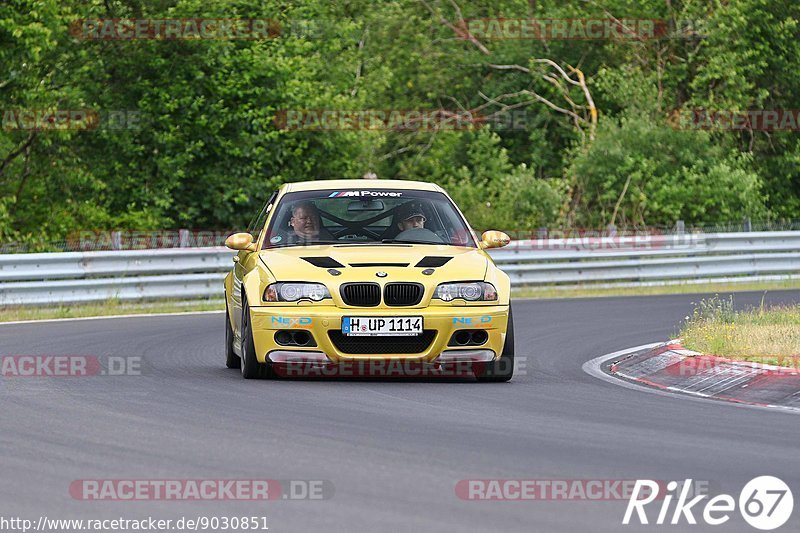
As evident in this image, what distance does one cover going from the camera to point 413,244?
12859mm

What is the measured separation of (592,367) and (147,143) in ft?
65.4

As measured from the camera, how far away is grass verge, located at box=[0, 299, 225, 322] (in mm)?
20531

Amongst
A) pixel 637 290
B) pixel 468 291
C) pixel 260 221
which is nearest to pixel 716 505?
pixel 468 291

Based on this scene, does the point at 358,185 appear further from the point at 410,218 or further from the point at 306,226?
the point at 306,226

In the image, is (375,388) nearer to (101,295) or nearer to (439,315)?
(439,315)

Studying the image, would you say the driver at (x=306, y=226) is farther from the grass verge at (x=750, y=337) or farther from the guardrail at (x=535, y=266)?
the guardrail at (x=535, y=266)

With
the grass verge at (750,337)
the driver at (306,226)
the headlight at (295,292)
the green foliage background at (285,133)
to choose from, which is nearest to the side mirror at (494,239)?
the driver at (306,226)

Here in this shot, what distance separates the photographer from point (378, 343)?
38.7 feet

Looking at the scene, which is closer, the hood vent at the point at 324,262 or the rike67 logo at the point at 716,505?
the rike67 logo at the point at 716,505

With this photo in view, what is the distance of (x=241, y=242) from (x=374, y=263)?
4.75 ft

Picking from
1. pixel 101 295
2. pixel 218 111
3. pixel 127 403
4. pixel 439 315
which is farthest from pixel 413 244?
pixel 218 111

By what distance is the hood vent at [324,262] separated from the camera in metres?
12.0

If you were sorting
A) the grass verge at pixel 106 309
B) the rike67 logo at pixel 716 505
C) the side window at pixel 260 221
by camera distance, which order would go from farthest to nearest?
the grass verge at pixel 106 309 < the side window at pixel 260 221 < the rike67 logo at pixel 716 505

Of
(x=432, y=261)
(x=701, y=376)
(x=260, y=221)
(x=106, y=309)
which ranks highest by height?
(x=260, y=221)
